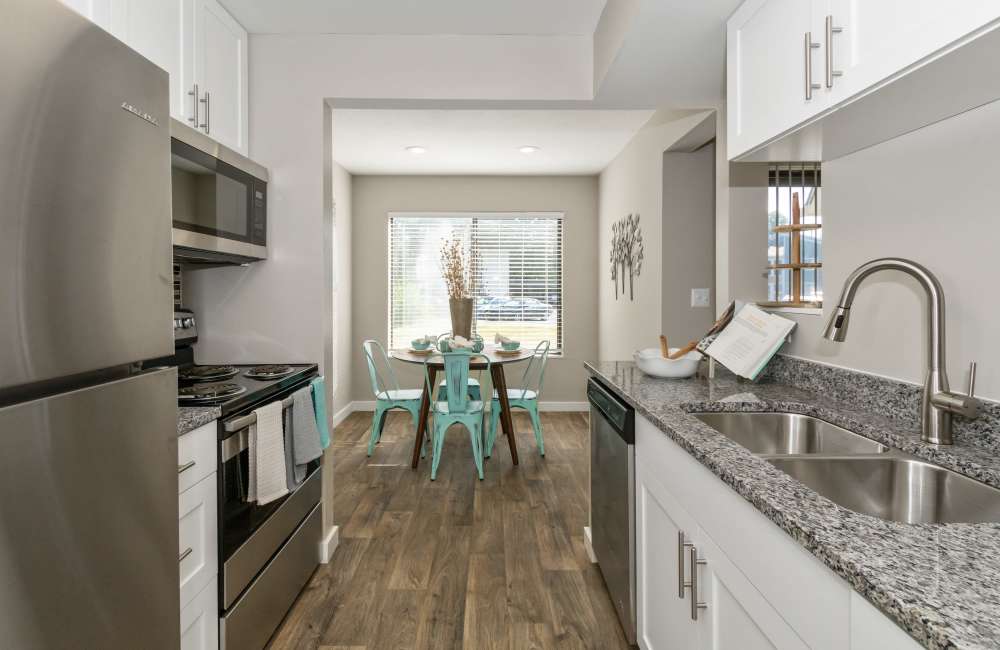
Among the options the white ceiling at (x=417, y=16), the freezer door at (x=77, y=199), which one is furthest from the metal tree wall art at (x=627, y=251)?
the freezer door at (x=77, y=199)

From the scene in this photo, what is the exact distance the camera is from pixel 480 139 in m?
4.29

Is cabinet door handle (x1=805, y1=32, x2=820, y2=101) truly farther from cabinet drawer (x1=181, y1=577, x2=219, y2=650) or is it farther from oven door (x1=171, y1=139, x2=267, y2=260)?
cabinet drawer (x1=181, y1=577, x2=219, y2=650)

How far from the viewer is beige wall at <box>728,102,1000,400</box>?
1204 mm

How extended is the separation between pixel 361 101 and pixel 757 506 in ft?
7.86

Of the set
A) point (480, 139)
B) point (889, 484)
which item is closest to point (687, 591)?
point (889, 484)

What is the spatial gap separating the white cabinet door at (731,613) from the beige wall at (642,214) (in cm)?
252

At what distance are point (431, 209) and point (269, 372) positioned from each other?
3715mm

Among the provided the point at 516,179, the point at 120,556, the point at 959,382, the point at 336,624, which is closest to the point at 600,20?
the point at 959,382

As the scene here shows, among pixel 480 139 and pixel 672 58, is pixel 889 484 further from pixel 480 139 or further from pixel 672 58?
pixel 480 139

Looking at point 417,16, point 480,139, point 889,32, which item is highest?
point 480,139

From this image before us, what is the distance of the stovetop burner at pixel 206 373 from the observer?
6.54 ft

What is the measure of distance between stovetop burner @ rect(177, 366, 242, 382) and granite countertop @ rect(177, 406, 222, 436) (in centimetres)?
52

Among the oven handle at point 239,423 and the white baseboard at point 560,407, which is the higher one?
the oven handle at point 239,423

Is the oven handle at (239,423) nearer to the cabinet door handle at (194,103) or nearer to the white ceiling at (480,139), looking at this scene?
the cabinet door handle at (194,103)
